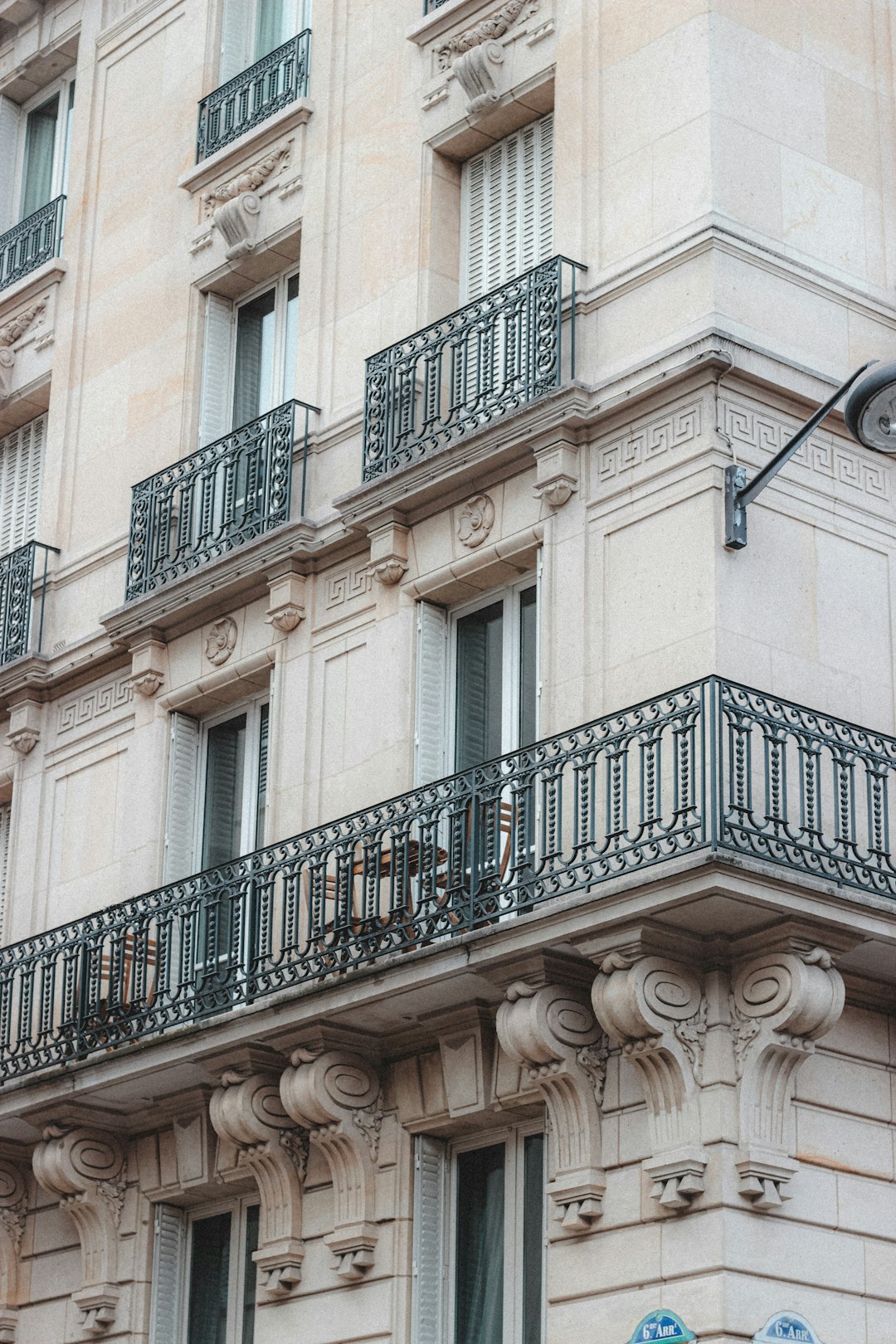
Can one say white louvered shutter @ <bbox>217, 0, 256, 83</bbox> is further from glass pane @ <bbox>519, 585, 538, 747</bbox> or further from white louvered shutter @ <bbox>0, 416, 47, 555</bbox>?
glass pane @ <bbox>519, 585, 538, 747</bbox>

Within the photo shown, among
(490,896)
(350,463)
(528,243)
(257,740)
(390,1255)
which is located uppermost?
(528,243)

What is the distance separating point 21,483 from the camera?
69.6 feet

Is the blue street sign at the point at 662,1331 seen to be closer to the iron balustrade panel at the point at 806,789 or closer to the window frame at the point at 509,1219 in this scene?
the window frame at the point at 509,1219

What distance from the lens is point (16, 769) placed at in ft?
63.6

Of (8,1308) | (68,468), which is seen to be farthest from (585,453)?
(8,1308)

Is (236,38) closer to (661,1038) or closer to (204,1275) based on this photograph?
(204,1275)

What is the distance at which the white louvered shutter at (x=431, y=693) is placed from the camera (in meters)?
15.8

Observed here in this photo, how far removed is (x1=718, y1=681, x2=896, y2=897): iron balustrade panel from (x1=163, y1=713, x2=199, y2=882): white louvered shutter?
5375 mm

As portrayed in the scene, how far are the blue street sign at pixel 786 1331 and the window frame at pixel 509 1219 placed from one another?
171 cm

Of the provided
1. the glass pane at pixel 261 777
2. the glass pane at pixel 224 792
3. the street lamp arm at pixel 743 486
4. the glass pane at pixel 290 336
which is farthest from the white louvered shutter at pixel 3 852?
the street lamp arm at pixel 743 486

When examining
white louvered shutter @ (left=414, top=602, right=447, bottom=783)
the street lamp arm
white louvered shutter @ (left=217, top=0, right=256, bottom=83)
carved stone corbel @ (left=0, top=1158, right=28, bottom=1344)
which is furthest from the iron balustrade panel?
white louvered shutter @ (left=217, top=0, right=256, bottom=83)

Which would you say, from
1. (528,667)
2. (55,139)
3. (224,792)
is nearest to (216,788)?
(224,792)

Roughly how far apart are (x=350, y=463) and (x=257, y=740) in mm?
2168

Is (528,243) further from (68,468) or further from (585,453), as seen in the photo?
(68,468)
